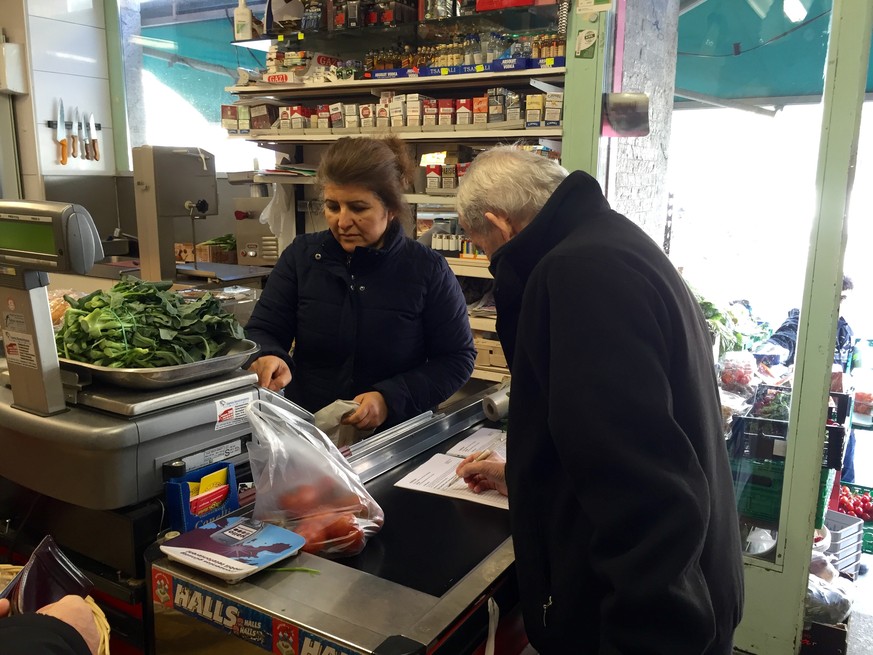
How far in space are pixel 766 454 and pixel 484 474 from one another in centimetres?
185

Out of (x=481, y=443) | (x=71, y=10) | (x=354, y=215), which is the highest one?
(x=71, y=10)

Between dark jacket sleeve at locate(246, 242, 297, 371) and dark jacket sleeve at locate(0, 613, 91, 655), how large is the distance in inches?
52.4

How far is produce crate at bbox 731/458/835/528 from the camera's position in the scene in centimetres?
288

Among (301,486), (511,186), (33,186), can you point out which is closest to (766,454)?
(511,186)

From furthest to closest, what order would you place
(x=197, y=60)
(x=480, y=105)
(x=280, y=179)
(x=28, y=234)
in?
(x=197, y=60) → (x=280, y=179) → (x=480, y=105) → (x=28, y=234)

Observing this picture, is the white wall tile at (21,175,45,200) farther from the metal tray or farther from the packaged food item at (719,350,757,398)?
the packaged food item at (719,350,757,398)

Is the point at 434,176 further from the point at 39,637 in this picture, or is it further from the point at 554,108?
the point at 39,637

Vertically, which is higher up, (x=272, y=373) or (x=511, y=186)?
(x=511, y=186)

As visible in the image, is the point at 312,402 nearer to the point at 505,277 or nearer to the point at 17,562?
the point at 17,562

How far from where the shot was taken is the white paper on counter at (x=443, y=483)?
1.48 meters

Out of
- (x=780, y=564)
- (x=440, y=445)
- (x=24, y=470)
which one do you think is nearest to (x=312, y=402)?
(x=440, y=445)

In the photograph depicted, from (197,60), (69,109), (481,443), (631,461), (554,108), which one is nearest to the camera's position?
(631,461)

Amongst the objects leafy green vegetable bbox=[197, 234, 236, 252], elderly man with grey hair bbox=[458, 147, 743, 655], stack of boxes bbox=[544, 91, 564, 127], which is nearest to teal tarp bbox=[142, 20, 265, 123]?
leafy green vegetable bbox=[197, 234, 236, 252]

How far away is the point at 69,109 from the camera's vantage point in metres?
5.48
